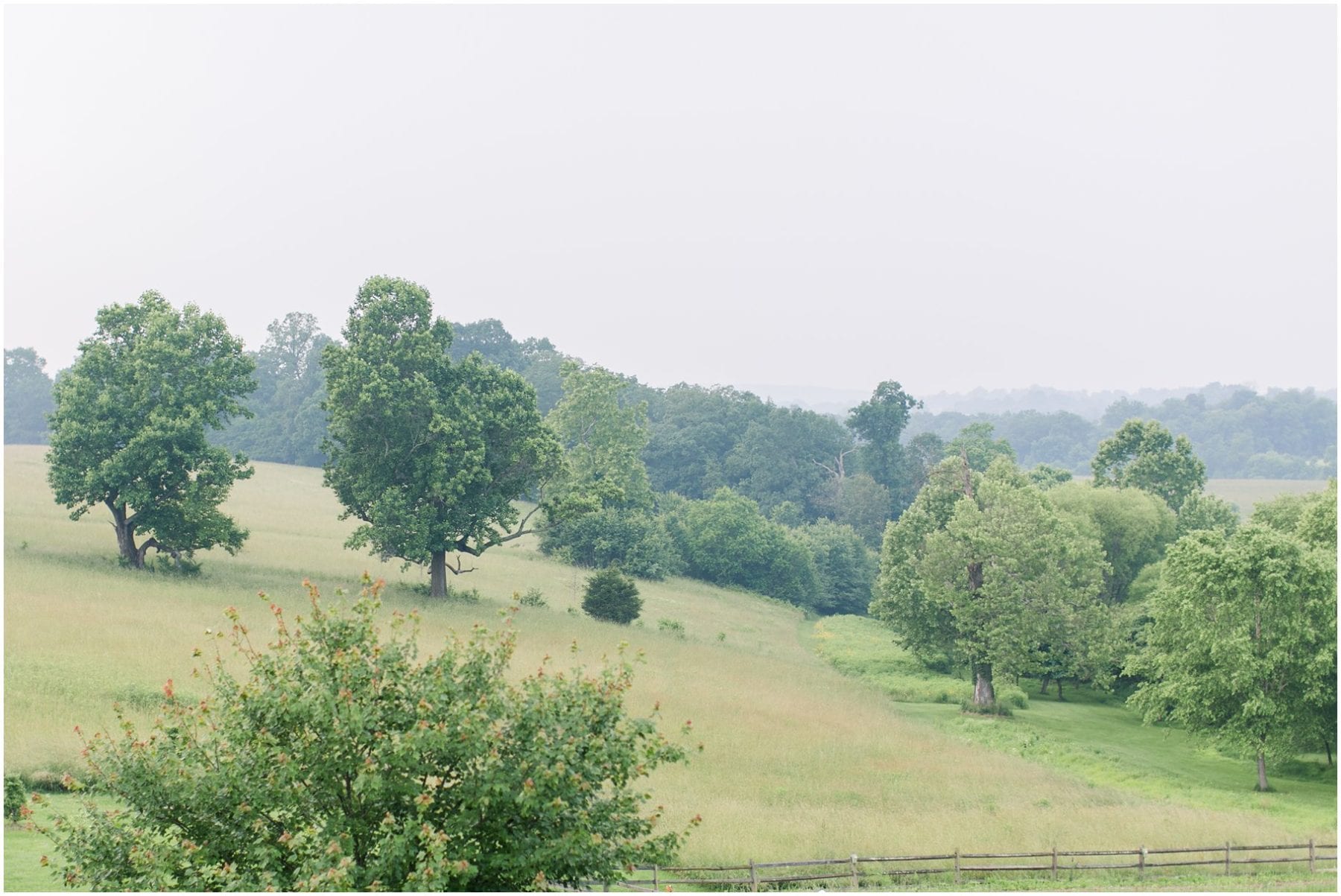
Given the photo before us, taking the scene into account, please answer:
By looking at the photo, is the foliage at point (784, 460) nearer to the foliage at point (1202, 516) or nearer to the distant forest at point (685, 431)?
the distant forest at point (685, 431)

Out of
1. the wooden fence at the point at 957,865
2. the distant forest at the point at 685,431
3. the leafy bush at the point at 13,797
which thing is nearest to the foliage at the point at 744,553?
the distant forest at the point at 685,431

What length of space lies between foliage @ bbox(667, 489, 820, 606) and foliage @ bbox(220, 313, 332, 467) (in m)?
46.7

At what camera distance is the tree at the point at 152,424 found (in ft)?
145

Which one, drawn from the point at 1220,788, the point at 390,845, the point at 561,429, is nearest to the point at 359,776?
the point at 390,845

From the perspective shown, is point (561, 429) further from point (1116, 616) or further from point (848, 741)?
point (848, 741)

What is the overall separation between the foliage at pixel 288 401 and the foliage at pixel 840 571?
2171 inches

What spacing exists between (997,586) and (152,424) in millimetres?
36466

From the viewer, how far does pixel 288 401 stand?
13925 centimetres

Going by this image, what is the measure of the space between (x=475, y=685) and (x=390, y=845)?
228 cm

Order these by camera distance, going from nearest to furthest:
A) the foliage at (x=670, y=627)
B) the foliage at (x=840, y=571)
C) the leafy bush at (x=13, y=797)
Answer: the leafy bush at (x=13, y=797)
the foliage at (x=670, y=627)
the foliage at (x=840, y=571)

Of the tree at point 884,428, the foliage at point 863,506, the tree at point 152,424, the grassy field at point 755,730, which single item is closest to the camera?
the grassy field at point 755,730

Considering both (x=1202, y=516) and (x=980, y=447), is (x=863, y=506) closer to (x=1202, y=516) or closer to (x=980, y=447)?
(x=980, y=447)

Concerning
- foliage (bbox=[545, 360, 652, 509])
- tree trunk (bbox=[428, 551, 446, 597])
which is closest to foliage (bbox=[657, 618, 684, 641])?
tree trunk (bbox=[428, 551, 446, 597])

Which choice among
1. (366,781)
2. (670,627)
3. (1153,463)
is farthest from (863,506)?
(366,781)
